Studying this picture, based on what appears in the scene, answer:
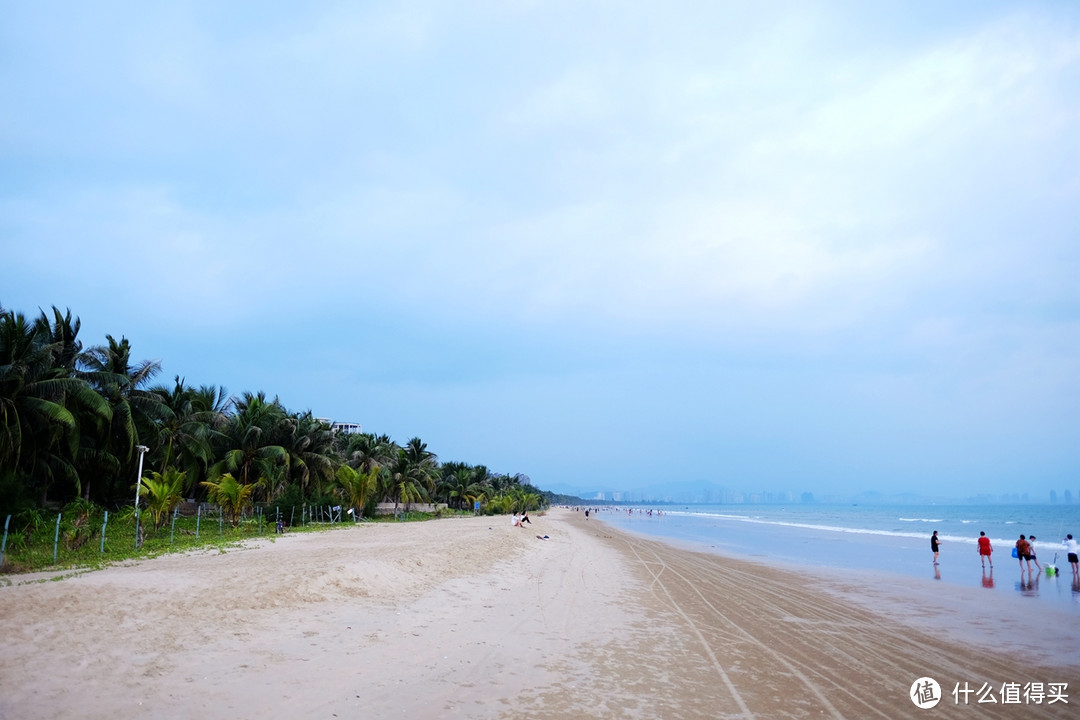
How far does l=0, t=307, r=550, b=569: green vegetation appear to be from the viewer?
20.6 meters

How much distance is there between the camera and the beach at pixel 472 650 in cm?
659

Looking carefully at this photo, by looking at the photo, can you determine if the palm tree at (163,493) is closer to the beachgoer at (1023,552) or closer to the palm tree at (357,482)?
the palm tree at (357,482)

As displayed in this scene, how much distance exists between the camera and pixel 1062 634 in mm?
11773

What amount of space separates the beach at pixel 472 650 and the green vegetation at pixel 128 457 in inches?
282

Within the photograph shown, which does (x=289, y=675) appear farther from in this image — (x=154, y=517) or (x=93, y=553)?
(x=154, y=517)

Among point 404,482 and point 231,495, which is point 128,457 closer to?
point 231,495

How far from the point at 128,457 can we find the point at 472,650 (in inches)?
1216

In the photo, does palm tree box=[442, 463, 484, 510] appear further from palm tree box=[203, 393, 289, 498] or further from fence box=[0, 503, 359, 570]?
fence box=[0, 503, 359, 570]

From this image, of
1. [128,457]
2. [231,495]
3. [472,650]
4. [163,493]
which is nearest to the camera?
[472,650]

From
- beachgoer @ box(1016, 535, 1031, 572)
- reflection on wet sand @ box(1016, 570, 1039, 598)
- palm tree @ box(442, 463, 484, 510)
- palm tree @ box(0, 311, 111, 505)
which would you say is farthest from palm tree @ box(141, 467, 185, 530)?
palm tree @ box(442, 463, 484, 510)

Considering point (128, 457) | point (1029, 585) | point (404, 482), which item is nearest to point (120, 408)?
point (128, 457)

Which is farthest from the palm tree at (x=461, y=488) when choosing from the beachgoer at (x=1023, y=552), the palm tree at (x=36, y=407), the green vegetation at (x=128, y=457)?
the beachgoer at (x=1023, y=552)

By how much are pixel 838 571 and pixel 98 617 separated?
22.5 m

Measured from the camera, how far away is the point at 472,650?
28.8 ft
